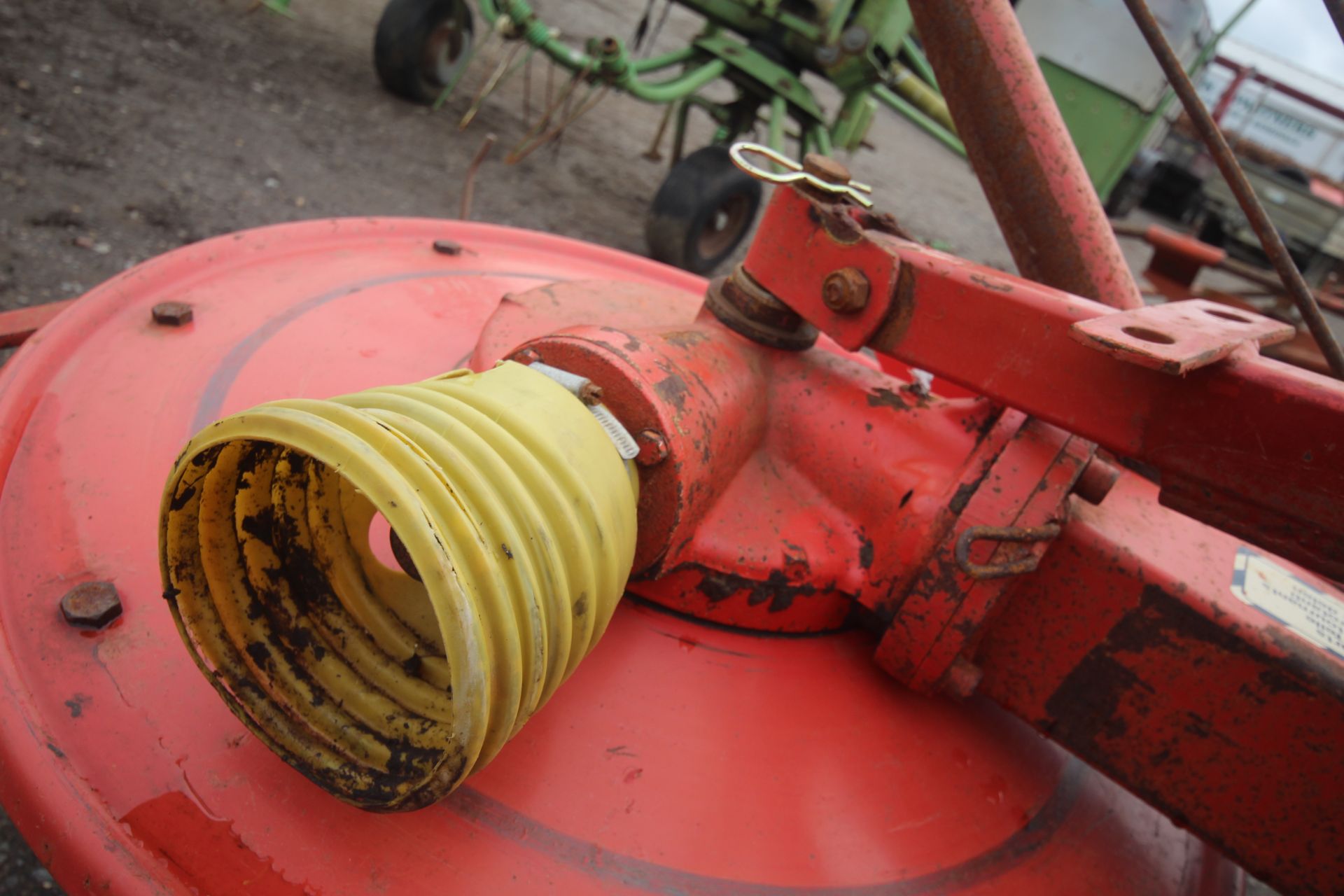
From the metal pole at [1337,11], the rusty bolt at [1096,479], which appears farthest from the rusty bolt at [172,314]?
the metal pole at [1337,11]

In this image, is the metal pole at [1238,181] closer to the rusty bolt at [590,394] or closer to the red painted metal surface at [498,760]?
the red painted metal surface at [498,760]

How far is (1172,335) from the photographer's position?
0.83 m

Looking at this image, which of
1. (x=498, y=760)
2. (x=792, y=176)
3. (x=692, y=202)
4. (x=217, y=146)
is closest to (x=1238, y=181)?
(x=792, y=176)

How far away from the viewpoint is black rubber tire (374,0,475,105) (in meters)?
4.23

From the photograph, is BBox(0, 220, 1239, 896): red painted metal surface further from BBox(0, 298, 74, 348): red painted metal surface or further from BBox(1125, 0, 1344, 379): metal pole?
BBox(1125, 0, 1344, 379): metal pole

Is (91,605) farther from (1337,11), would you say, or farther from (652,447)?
(1337,11)

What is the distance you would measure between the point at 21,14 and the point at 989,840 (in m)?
4.63

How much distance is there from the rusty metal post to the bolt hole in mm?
445

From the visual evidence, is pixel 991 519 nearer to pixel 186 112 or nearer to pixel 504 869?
pixel 504 869

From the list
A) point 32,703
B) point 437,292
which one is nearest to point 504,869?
point 32,703

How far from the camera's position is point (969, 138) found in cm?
128

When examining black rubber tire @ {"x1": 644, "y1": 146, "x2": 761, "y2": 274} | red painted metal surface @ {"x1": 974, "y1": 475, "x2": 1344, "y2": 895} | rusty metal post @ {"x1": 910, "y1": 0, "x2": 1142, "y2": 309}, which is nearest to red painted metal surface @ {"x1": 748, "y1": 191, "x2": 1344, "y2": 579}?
red painted metal surface @ {"x1": 974, "y1": 475, "x2": 1344, "y2": 895}

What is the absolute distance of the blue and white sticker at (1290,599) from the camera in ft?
3.15

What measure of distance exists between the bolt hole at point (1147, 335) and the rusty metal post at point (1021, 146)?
17.5 inches
